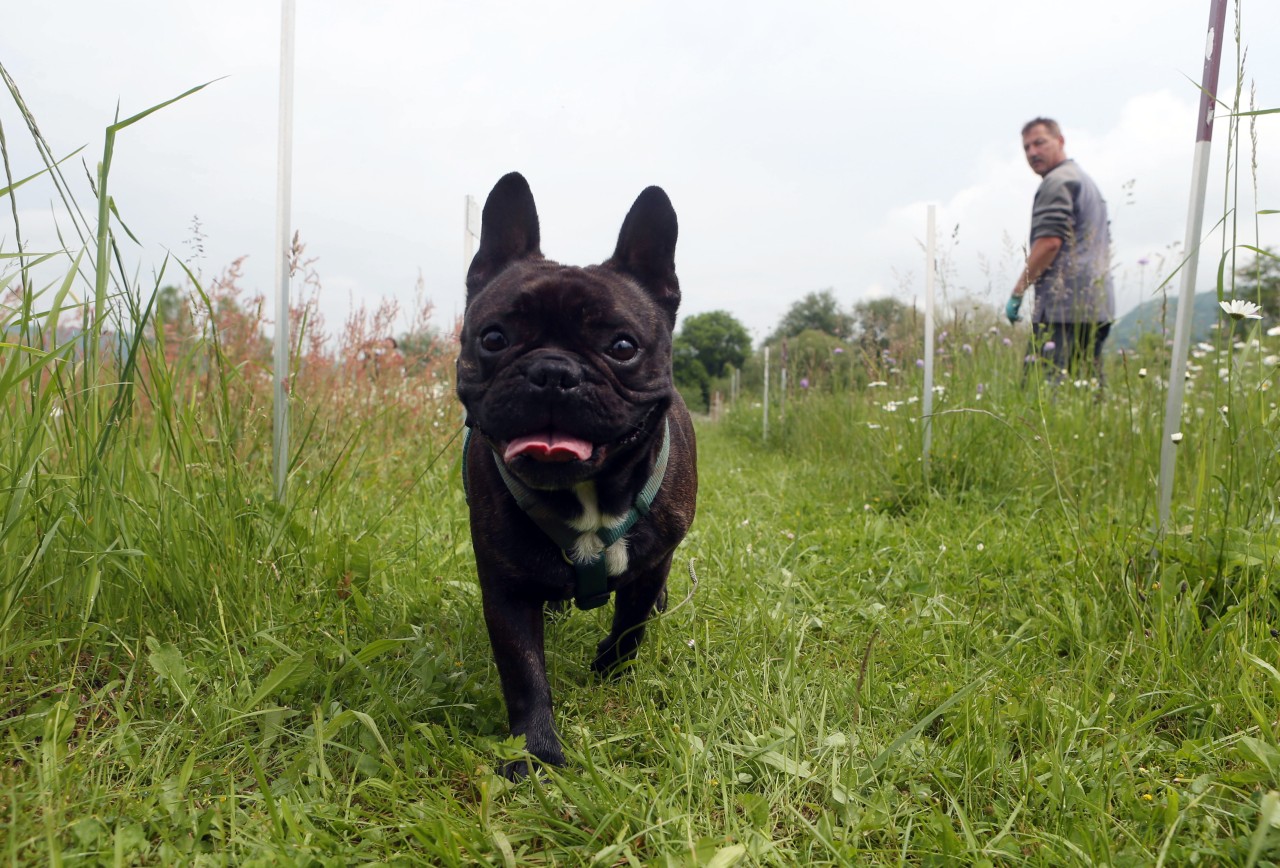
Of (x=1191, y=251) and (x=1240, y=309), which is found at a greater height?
(x=1191, y=251)

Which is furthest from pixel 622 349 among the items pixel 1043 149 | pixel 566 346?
pixel 1043 149

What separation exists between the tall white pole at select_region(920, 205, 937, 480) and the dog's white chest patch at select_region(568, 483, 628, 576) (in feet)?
10.2

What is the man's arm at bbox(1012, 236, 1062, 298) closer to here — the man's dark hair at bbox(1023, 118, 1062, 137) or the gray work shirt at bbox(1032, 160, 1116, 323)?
the gray work shirt at bbox(1032, 160, 1116, 323)

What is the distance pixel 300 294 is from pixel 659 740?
12.1ft

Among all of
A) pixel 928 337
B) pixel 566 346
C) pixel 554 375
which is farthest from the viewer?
pixel 928 337

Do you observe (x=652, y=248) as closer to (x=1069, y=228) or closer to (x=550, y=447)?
(x=550, y=447)

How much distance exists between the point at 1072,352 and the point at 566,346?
4.51 metres

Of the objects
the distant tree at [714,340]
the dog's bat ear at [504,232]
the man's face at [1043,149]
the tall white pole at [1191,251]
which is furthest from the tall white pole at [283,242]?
the distant tree at [714,340]

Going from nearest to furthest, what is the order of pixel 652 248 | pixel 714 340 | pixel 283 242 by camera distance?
pixel 652 248 < pixel 283 242 < pixel 714 340

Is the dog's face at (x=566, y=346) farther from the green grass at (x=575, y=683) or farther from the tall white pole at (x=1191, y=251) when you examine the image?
the tall white pole at (x=1191, y=251)

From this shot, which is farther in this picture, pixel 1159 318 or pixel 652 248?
pixel 1159 318

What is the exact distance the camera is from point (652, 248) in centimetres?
225

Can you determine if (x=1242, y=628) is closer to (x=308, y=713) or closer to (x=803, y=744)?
(x=803, y=744)

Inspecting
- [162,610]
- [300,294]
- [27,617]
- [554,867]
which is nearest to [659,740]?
[554,867]
